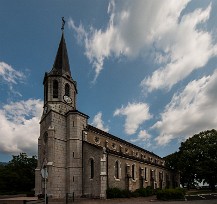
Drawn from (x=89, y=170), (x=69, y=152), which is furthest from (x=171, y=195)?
(x=69, y=152)

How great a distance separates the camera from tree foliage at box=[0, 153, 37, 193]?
62812 millimetres

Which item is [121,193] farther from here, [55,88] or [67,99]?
[55,88]

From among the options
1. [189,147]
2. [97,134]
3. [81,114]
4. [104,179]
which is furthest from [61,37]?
[189,147]

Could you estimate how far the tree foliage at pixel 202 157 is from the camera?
49156 mm

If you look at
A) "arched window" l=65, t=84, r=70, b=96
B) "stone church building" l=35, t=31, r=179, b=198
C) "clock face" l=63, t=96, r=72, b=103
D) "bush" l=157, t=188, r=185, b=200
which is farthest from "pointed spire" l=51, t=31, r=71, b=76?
"bush" l=157, t=188, r=185, b=200

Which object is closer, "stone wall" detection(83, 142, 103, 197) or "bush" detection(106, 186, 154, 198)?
"bush" detection(106, 186, 154, 198)

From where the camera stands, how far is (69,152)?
127ft

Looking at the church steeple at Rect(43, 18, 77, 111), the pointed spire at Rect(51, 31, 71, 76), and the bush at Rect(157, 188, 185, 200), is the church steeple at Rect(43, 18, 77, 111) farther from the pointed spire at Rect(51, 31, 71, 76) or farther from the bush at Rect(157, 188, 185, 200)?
the bush at Rect(157, 188, 185, 200)

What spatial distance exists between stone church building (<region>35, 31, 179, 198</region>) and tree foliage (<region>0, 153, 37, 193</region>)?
2672cm

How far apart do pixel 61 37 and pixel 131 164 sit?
25478 mm

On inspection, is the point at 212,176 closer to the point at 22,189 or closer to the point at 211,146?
the point at 211,146

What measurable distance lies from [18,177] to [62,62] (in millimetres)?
34821

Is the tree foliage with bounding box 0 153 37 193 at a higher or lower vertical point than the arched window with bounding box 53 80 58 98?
lower

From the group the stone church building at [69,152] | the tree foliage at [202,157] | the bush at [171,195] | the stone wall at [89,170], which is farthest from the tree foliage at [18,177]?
the bush at [171,195]
